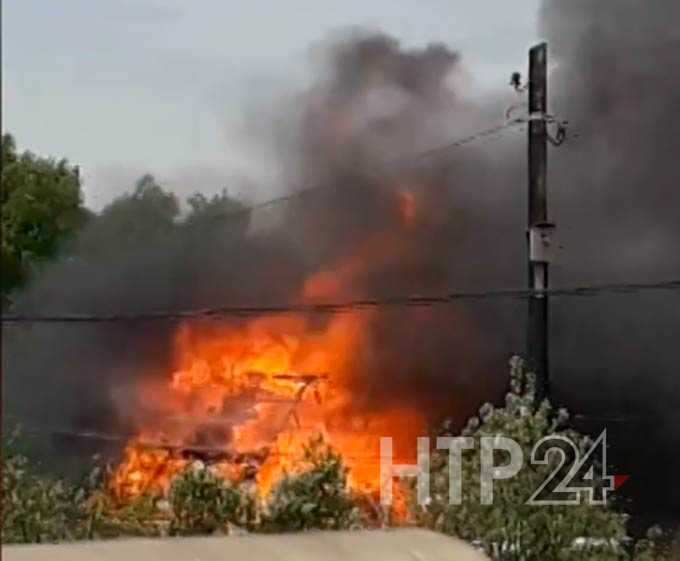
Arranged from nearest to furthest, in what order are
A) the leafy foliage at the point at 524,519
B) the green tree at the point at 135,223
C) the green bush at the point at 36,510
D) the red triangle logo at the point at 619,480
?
the green bush at the point at 36,510, the leafy foliage at the point at 524,519, the red triangle logo at the point at 619,480, the green tree at the point at 135,223

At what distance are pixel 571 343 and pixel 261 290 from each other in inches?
197

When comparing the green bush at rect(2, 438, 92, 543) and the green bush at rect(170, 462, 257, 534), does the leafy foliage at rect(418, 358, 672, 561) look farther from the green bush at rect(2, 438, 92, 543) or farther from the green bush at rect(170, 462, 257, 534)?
the green bush at rect(2, 438, 92, 543)

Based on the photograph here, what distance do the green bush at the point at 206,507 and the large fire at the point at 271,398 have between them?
6.40m

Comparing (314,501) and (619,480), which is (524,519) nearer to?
(314,501)

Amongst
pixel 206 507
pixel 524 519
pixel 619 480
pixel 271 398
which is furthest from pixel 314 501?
pixel 271 398

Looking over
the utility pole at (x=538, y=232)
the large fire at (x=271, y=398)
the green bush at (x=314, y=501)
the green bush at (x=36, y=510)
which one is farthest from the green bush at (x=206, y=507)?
the large fire at (x=271, y=398)

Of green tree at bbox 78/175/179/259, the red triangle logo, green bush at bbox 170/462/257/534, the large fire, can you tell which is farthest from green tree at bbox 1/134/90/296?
the red triangle logo

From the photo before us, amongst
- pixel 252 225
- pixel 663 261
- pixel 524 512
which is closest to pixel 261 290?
pixel 252 225

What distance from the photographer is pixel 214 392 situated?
20953 millimetres

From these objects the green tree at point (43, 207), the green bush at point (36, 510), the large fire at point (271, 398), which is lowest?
the green bush at point (36, 510)

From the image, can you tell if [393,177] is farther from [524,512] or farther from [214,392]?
[524,512]

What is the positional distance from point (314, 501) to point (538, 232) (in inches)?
144

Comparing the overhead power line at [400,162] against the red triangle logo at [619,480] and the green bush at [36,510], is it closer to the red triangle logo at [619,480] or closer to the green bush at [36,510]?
the red triangle logo at [619,480]

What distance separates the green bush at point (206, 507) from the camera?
11.4 metres
